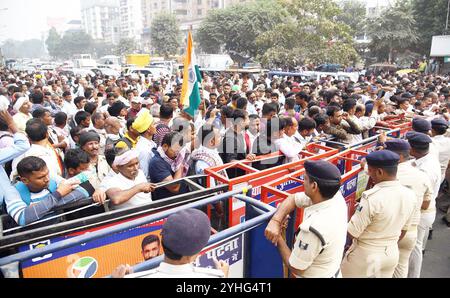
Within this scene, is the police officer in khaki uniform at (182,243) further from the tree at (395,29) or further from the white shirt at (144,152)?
the tree at (395,29)

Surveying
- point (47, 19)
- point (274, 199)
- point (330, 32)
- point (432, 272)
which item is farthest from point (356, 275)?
point (47, 19)

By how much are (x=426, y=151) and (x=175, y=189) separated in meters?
2.69

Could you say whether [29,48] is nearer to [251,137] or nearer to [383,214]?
[251,137]

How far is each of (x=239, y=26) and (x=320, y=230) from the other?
3998cm

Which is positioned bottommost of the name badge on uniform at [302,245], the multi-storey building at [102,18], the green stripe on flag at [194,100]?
the name badge on uniform at [302,245]

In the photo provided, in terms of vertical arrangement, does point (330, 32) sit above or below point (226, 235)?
above

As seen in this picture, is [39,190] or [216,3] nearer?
[39,190]

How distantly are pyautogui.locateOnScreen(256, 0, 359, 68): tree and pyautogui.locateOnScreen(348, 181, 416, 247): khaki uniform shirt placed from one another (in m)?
21.4

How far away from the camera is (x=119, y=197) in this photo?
111 inches

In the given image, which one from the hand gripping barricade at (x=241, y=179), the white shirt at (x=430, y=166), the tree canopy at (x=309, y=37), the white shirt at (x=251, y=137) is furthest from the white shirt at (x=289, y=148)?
the tree canopy at (x=309, y=37)

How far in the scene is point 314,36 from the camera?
22.6 m

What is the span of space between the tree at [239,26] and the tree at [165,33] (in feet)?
39.4

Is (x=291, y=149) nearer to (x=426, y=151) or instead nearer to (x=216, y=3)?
(x=426, y=151)

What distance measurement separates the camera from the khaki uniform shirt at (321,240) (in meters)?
2.07
